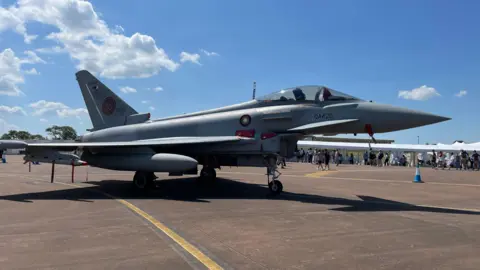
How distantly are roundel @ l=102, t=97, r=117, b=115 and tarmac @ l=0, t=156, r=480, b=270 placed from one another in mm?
5026

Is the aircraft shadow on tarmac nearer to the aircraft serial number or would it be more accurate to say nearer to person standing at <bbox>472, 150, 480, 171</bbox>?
the aircraft serial number

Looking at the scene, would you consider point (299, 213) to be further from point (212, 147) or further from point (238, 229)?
point (212, 147)

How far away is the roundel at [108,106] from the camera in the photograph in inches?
588

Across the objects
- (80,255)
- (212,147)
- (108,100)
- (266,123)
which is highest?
(108,100)

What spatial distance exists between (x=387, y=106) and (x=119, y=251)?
Result: 812 cm

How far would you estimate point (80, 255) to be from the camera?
15.5 feet

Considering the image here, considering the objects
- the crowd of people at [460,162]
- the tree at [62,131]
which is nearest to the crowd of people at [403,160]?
the crowd of people at [460,162]

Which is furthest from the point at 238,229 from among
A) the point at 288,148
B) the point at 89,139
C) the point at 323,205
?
the point at 89,139

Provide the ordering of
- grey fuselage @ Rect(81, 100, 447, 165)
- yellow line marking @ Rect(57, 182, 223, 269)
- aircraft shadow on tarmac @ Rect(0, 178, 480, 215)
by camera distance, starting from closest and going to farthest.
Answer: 1. yellow line marking @ Rect(57, 182, 223, 269)
2. aircraft shadow on tarmac @ Rect(0, 178, 480, 215)
3. grey fuselage @ Rect(81, 100, 447, 165)

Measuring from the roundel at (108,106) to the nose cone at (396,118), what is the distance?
10.4 meters

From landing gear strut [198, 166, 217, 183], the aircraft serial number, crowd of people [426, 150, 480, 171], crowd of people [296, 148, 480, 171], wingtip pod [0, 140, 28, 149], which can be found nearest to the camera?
wingtip pod [0, 140, 28, 149]

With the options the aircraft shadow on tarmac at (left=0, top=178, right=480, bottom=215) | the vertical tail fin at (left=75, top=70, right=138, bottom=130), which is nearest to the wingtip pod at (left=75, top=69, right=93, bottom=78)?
the vertical tail fin at (left=75, top=70, right=138, bottom=130)

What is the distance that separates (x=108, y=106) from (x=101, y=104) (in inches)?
12.8

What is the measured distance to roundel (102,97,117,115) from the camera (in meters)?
14.9
